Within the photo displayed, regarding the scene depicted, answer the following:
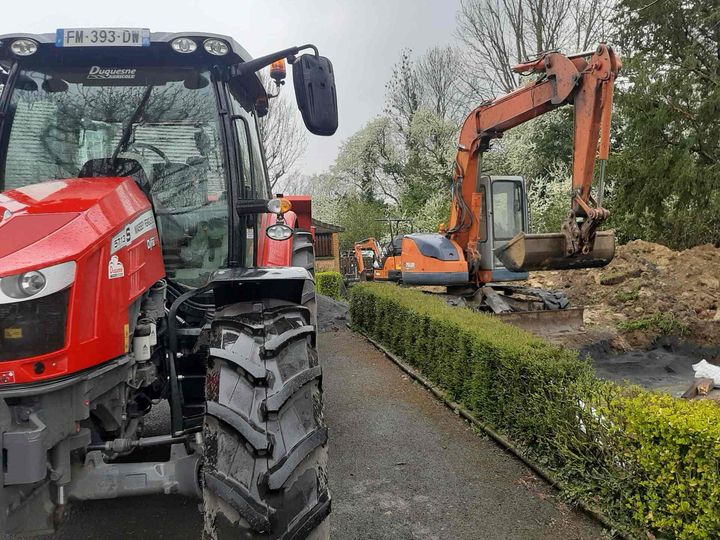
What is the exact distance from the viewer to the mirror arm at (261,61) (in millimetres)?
3017

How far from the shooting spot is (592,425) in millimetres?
3703

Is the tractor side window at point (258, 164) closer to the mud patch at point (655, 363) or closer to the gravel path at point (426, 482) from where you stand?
the gravel path at point (426, 482)

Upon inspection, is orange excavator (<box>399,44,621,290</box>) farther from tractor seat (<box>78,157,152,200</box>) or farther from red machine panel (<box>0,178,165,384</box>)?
red machine panel (<box>0,178,165,384</box>)

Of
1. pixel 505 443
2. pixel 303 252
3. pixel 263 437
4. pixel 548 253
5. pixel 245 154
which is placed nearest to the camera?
pixel 263 437

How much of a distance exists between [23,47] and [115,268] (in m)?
1.46

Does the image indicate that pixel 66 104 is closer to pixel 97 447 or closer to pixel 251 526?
pixel 97 447

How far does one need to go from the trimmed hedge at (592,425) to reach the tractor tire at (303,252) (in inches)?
67.4

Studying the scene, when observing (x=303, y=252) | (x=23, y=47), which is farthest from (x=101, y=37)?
(x=303, y=252)

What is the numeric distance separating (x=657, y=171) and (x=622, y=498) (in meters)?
9.67

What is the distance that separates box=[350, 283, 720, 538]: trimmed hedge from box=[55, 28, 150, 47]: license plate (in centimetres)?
342

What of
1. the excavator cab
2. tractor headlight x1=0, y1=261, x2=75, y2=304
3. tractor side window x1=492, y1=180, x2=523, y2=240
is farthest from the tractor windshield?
tractor side window x1=492, y1=180, x2=523, y2=240

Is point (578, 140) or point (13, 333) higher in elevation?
point (578, 140)

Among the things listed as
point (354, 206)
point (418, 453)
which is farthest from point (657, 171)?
point (354, 206)

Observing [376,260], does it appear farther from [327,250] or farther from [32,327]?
[32,327]
